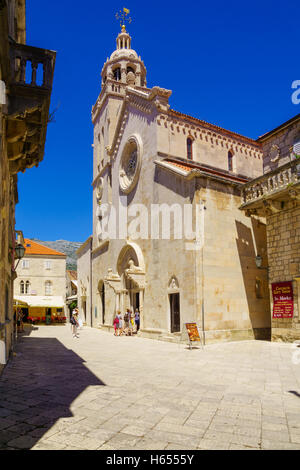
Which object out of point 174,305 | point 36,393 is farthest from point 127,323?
point 36,393

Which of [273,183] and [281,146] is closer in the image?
[273,183]

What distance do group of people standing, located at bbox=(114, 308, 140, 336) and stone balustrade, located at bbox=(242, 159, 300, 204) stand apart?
30.0 feet

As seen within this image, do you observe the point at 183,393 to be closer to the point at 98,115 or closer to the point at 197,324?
the point at 197,324

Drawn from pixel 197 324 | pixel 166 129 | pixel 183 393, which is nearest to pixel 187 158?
pixel 166 129

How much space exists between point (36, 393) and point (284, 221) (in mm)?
11617

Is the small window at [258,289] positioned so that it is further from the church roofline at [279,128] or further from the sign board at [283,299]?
the church roofline at [279,128]

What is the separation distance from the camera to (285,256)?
47.0 ft

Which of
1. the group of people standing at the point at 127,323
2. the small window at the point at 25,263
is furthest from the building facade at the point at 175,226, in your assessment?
the small window at the point at 25,263

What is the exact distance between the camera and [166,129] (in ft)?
66.9

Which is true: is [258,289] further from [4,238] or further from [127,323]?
[4,238]

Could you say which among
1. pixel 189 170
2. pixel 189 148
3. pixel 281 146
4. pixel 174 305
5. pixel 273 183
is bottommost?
pixel 174 305

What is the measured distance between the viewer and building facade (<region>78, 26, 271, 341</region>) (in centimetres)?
1553
